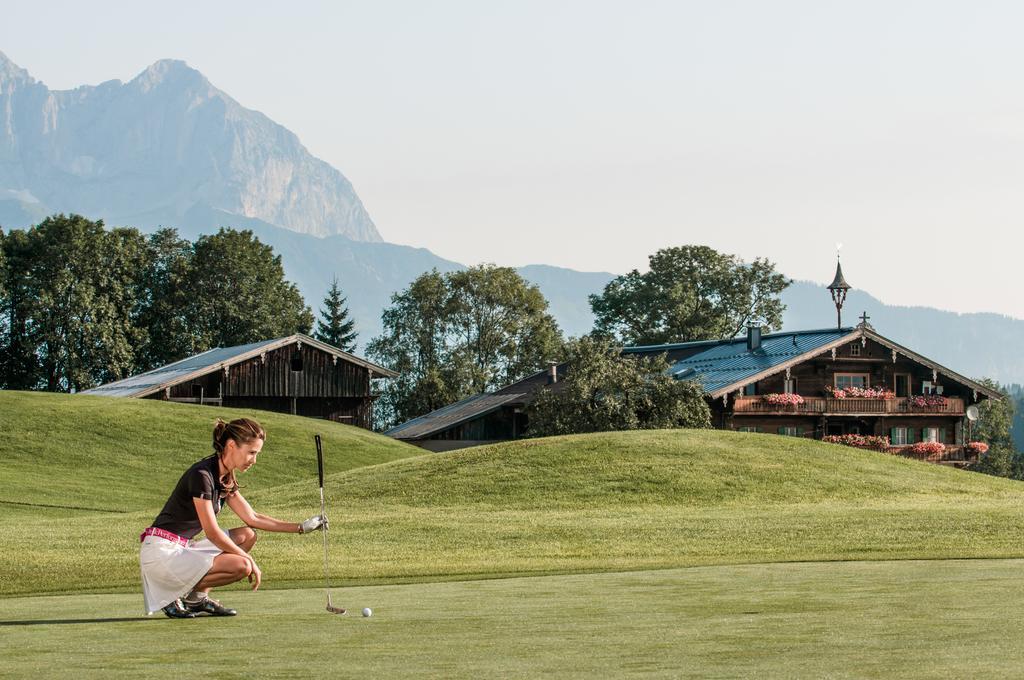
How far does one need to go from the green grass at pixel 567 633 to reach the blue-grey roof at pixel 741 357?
195ft

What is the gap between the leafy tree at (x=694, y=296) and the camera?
108688mm

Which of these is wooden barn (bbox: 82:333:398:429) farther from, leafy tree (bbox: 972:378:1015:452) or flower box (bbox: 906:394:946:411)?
leafy tree (bbox: 972:378:1015:452)

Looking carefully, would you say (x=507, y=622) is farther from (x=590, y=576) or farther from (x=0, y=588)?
(x=0, y=588)

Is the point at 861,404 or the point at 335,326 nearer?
the point at 861,404

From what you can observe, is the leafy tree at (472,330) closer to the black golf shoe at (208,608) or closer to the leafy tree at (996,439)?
the leafy tree at (996,439)

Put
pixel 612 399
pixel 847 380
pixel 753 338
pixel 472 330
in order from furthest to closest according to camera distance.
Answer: pixel 472 330 < pixel 753 338 < pixel 847 380 < pixel 612 399

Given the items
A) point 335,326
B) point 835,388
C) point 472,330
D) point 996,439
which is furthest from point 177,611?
point 996,439

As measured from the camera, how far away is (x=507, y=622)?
11.5 m

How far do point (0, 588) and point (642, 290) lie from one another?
297 feet

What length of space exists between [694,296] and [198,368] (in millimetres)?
44627

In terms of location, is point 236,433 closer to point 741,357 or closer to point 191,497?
point 191,497

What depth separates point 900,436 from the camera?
81.3 meters

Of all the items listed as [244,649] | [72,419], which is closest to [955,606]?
[244,649]

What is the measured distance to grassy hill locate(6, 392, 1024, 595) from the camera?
86.5ft
